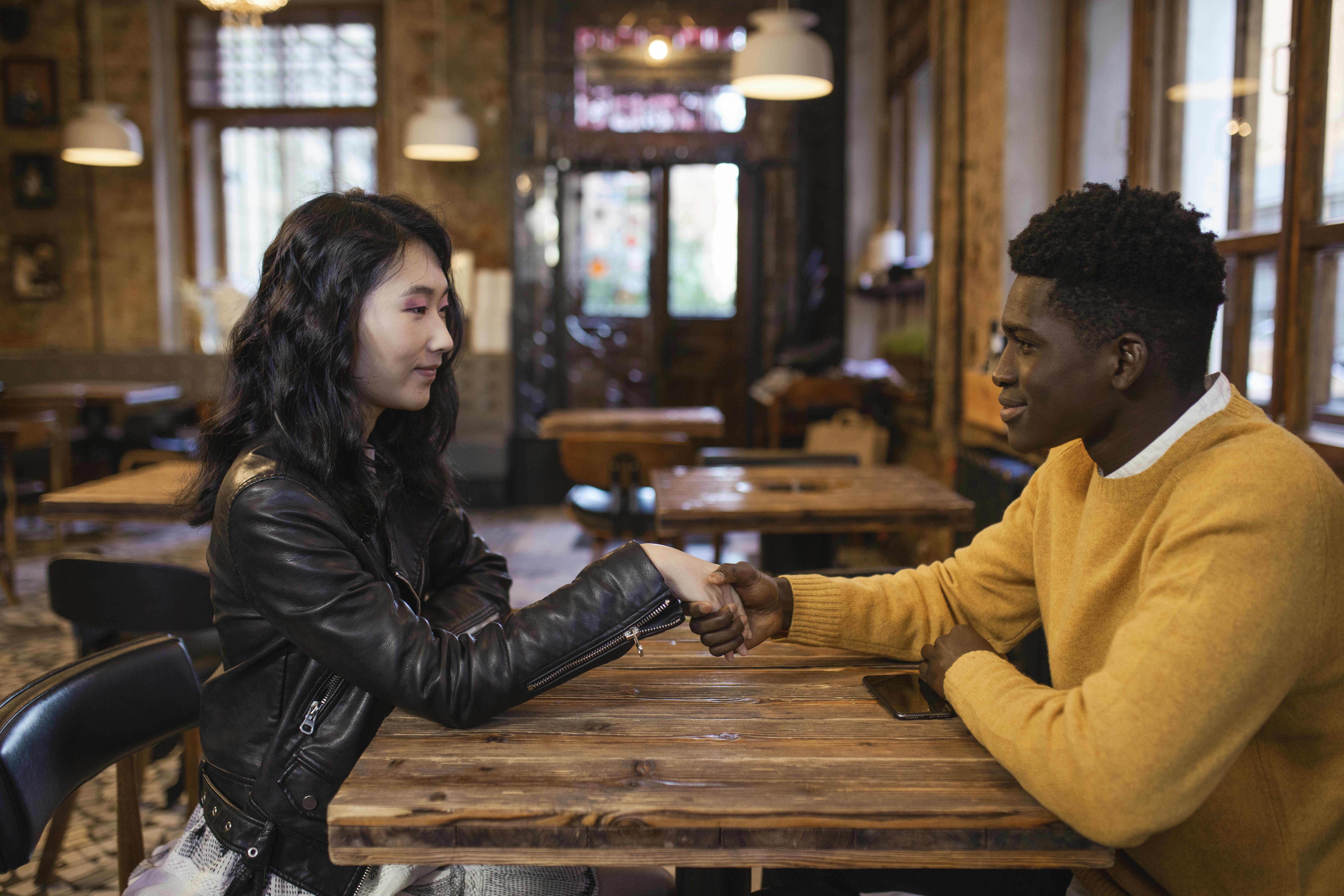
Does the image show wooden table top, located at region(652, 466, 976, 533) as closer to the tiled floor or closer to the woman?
the tiled floor

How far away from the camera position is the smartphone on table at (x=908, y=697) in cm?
128

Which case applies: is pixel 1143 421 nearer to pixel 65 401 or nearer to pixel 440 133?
pixel 440 133

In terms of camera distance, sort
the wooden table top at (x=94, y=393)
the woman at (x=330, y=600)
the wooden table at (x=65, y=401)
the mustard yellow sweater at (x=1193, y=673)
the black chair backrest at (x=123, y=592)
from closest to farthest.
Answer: the mustard yellow sweater at (x=1193, y=673) < the woman at (x=330, y=600) < the black chair backrest at (x=123, y=592) < the wooden table at (x=65, y=401) < the wooden table top at (x=94, y=393)

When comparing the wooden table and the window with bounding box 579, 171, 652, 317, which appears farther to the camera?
the window with bounding box 579, 171, 652, 317

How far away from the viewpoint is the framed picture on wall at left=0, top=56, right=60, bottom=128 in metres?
8.45

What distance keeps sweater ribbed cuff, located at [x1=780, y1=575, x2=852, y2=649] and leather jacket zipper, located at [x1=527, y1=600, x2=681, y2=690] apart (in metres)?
0.27

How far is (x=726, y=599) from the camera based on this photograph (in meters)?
1.49

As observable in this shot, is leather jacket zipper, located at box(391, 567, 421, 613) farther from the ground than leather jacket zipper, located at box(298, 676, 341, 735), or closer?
farther from the ground

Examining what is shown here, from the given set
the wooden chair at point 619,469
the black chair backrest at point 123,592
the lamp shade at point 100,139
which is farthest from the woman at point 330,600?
the lamp shade at point 100,139

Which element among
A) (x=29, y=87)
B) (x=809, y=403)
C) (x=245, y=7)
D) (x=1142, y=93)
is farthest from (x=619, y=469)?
(x=29, y=87)

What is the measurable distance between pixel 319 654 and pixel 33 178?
911cm

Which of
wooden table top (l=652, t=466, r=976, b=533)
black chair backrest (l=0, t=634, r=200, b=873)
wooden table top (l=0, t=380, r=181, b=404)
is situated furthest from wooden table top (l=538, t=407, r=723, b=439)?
black chair backrest (l=0, t=634, r=200, b=873)

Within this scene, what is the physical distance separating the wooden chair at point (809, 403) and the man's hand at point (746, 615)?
16.8 ft

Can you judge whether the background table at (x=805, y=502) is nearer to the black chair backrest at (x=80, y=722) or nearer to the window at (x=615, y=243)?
the black chair backrest at (x=80, y=722)
